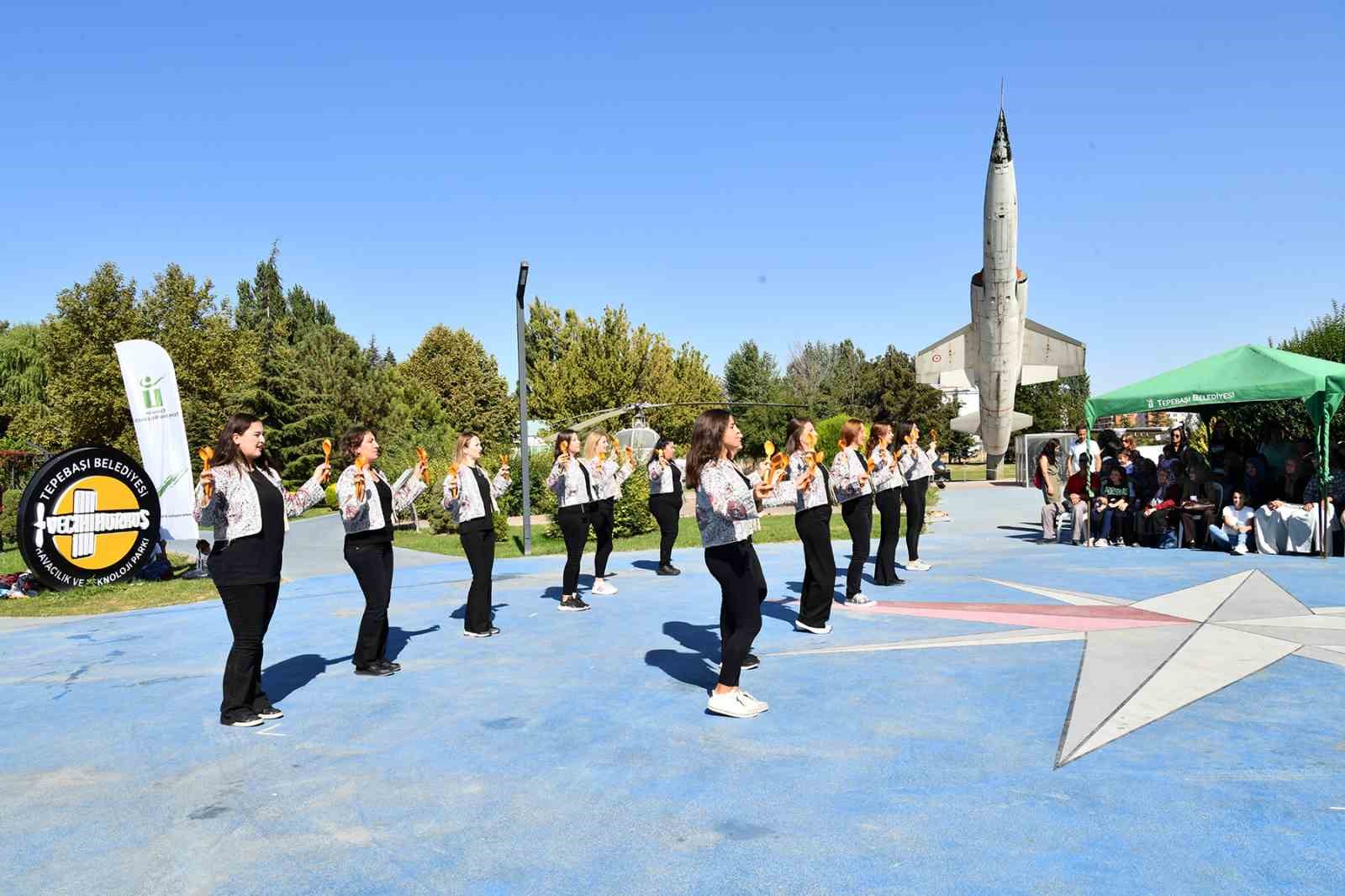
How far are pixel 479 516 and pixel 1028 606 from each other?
5.40 meters

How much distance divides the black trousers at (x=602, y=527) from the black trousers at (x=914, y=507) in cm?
360

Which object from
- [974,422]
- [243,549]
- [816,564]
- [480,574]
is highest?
[243,549]

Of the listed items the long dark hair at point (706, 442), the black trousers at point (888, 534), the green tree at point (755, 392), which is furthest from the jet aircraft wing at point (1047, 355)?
the long dark hair at point (706, 442)

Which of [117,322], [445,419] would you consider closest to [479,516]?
[117,322]

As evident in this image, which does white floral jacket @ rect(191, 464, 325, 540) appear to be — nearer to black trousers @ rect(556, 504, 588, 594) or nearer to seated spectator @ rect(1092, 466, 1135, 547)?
black trousers @ rect(556, 504, 588, 594)

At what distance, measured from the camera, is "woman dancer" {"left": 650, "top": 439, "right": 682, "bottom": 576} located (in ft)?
39.0

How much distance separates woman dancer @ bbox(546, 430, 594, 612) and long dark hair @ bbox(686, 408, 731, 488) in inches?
162

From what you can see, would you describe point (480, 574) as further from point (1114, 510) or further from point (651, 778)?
point (1114, 510)

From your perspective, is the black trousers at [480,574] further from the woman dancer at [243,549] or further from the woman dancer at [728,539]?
the woman dancer at [728,539]

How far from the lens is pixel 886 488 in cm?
1003

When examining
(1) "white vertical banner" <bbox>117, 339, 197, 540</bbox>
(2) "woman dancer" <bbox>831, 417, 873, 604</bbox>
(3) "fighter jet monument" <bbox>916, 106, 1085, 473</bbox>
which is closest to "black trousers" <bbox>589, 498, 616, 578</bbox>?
(2) "woman dancer" <bbox>831, 417, 873, 604</bbox>

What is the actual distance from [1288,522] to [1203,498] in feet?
4.88

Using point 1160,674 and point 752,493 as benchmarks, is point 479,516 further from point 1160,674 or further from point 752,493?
point 1160,674

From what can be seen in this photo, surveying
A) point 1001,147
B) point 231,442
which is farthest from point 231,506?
point 1001,147
